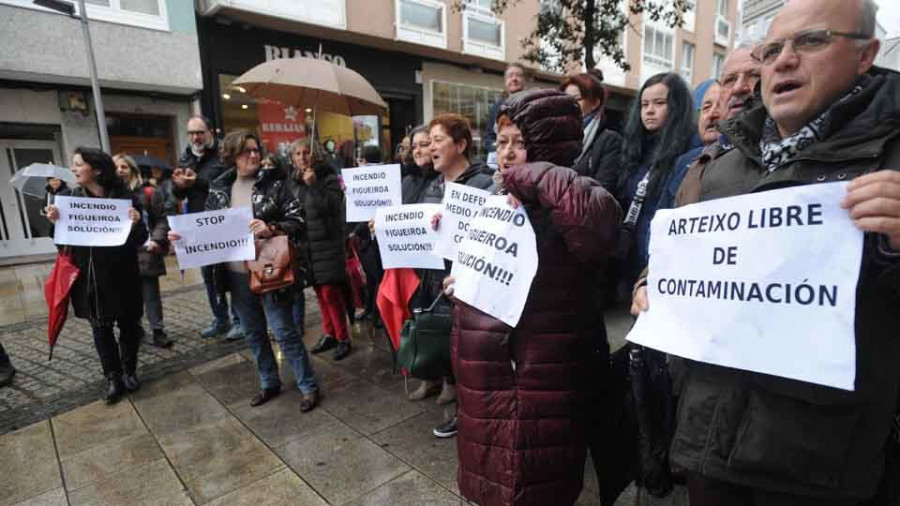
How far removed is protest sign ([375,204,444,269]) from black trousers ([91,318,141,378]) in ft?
7.71

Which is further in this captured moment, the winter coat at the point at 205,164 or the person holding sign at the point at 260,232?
the winter coat at the point at 205,164

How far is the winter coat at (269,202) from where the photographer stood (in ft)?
11.1

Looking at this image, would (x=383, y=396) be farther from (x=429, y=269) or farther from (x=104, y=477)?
(x=104, y=477)

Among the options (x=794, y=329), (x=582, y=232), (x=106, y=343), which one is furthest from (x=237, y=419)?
(x=794, y=329)

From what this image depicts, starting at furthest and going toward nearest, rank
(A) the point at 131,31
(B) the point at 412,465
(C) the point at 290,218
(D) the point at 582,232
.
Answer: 1. (A) the point at 131,31
2. (C) the point at 290,218
3. (B) the point at 412,465
4. (D) the point at 582,232

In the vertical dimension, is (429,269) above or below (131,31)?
below

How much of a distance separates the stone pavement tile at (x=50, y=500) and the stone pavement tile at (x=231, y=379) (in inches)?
42.8

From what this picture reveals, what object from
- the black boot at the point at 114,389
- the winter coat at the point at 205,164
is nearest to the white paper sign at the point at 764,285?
the black boot at the point at 114,389

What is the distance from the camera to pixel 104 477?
9.05 feet

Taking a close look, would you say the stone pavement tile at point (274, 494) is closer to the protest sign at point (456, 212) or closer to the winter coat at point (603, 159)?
the protest sign at point (456, 212)

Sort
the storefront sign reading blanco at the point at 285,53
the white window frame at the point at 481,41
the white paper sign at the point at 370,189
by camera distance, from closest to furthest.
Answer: the white paper sign at the point at 370,189
the storefront sign reading blanco at the point at 285,53
the white window frame at the point at 481,41

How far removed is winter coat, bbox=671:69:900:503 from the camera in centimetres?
99

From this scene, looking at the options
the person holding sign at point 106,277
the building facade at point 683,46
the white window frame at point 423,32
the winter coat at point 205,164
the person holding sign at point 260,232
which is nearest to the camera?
the person holding sign at point 260,232

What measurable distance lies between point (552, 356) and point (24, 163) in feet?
41.5
